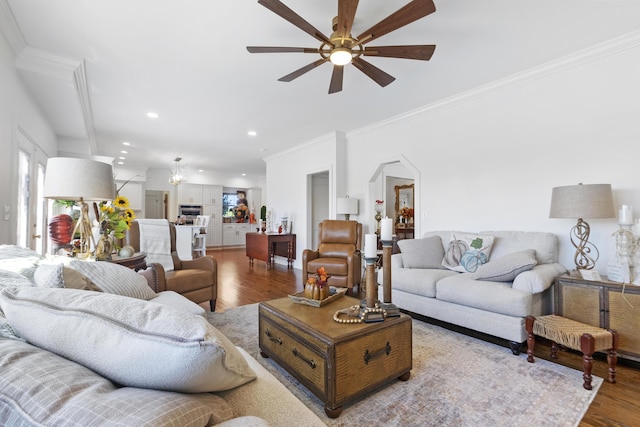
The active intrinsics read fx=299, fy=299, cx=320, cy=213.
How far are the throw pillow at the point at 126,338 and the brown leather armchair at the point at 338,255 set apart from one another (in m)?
3.44

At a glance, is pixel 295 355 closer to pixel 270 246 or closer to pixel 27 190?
pixel 27 190

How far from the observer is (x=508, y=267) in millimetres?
→ 2564

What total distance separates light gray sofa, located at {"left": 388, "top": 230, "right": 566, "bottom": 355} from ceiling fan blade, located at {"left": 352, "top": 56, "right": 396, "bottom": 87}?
1827 mm

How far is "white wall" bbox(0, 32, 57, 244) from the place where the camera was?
2.44 metres

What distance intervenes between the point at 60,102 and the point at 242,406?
14.3 feet

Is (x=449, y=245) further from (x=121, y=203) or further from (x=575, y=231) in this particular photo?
(x=121, y=203)

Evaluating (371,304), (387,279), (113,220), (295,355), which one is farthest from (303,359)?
(113,220)

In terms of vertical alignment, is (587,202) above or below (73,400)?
above

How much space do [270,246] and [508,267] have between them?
15.0 ft

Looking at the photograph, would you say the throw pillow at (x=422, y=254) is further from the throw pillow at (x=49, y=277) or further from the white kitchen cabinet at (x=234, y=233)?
the white kitchen cabinet at (x=234, y=233)

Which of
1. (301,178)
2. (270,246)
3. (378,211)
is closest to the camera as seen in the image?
(378,211)

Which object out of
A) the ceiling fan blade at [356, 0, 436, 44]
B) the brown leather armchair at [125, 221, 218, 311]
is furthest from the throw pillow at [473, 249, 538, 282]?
the brown leather armchair at [125, 221, 218, 311]

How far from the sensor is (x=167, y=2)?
216cm

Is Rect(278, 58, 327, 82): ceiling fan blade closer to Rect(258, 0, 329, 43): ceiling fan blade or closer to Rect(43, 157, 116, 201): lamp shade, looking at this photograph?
Rect(258, 0, 329, 43): ceiling fan blade
